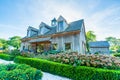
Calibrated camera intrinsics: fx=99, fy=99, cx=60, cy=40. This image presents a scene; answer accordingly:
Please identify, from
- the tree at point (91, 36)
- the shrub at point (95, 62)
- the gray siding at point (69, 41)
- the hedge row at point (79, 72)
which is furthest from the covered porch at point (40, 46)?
the tree at point (91, 36)

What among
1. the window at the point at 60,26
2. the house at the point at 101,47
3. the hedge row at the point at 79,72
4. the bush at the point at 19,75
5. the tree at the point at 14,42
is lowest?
the hedge row at the point at 79,72

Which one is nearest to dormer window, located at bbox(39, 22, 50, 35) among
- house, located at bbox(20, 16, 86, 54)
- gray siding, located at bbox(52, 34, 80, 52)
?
house, located at bbox(20, 16, 86, 54)

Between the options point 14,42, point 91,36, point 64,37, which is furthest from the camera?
point 14,42

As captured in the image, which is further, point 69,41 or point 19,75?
point 69,41

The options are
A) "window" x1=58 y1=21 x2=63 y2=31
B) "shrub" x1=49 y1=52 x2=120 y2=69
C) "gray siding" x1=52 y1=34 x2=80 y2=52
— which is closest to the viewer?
"shrub" x1=49 y1=52 x2=120 y2=69

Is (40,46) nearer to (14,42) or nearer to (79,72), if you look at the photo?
(79,72)

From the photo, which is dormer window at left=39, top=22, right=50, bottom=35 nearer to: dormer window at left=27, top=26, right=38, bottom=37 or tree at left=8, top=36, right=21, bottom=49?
dormer window at left=27, top=26, right=38, bottom=37

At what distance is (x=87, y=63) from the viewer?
6.73 meters

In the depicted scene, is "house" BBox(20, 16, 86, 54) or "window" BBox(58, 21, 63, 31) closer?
"house" BBox(20, 16, 86, 54)

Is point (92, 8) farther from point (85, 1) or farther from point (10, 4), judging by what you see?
point (10, 4)

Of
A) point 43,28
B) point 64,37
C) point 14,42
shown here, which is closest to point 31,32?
point 43,28

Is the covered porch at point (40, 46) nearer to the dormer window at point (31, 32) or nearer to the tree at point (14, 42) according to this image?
the dormer window at point (31, 32)

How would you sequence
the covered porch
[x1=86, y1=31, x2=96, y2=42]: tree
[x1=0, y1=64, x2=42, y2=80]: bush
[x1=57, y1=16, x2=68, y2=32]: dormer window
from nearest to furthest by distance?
[x1=0, y1=64, x2=42, y2=80]: bush → [x1=57, y1=16, x2=68, y2=32]: dormer window → the covered porch → [x1=86, y1=31, x2=96, y2=42]: tree

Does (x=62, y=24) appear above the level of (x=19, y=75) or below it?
above
